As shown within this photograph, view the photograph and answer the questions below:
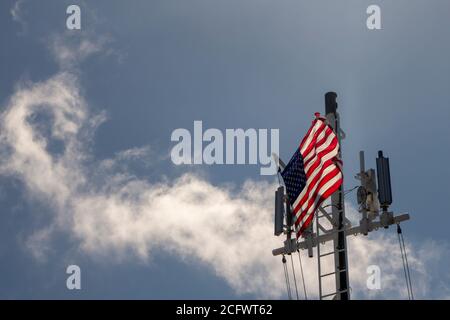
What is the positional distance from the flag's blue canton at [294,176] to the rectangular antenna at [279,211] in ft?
1.11

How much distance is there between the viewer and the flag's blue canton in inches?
1090

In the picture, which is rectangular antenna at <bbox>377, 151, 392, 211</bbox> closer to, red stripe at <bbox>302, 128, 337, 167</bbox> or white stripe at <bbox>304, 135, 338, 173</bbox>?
white stripe at <bbox>304, 135, 338, 173</bbox>

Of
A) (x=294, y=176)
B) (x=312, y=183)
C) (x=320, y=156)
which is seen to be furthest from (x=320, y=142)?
(x=294, y=176)

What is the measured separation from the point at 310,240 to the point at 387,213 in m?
2.54

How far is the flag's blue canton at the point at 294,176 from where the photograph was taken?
27.7m

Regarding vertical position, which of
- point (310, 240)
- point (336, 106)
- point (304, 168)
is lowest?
point (310, 240)

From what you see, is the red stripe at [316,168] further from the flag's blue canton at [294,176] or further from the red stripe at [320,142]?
the flag's blue canton at [294,176]

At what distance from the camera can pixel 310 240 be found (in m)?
26.5

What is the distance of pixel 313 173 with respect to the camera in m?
27.1

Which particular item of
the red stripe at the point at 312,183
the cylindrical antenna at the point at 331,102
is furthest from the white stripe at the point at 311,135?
the red stripe at the point at 312,183

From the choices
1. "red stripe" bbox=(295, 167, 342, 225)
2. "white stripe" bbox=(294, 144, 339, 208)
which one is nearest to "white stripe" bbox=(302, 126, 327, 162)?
"white stripe" bbox=(294, 144, 339, 208)
